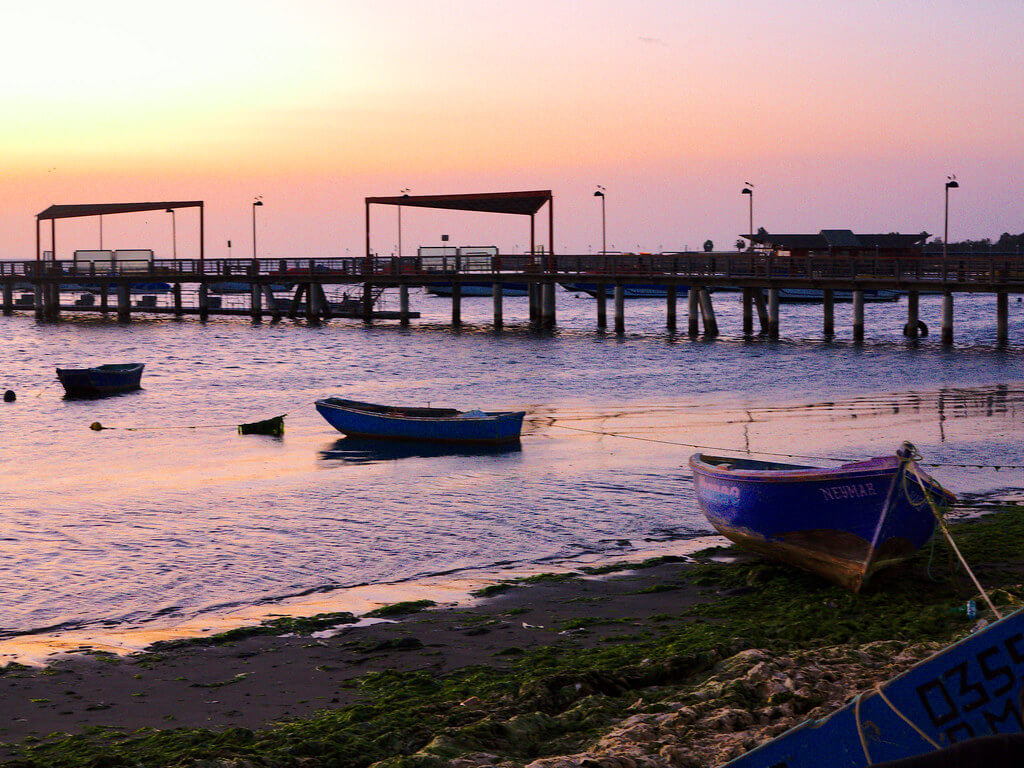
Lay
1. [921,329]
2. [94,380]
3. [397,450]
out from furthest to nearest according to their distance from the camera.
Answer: [921,329], [94,380], [397,450]

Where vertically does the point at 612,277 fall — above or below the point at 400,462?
above

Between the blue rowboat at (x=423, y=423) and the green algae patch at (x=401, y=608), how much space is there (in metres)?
12.8

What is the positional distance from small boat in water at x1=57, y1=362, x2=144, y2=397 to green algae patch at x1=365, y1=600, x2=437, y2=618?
2920 centimetres

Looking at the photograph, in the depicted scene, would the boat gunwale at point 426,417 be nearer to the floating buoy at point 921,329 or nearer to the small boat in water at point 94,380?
the small boat in water at point 94,380

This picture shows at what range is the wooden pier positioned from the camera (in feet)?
175

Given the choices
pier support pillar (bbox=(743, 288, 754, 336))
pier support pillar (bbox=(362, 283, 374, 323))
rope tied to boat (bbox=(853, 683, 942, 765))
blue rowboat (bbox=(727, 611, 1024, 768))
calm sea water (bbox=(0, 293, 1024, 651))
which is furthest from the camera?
pier support pillar (bbox=(362, 283, 374, 323))

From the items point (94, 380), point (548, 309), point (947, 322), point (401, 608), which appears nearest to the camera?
point (401, 608)

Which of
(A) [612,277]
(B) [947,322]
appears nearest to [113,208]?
(A) [612,277]

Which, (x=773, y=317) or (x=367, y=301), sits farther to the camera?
(x=367, y=301)

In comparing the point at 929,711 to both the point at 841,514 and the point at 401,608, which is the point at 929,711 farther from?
the point at 401,608

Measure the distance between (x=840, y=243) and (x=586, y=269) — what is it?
127 ft

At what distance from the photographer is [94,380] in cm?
3884

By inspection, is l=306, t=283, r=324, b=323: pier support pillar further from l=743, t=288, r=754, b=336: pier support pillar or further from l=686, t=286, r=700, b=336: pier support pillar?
l=743, t=288, r=754, b=336: pier support pillar

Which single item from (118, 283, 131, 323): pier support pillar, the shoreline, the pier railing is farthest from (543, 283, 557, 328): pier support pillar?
the shoreline
